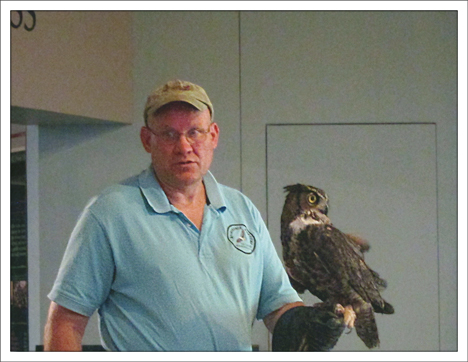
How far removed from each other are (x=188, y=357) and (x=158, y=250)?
0.33 m

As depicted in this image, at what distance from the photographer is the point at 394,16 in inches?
71.0

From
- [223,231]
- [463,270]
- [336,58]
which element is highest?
[336,58]

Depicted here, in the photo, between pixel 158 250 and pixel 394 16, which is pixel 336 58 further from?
pixel 158 250

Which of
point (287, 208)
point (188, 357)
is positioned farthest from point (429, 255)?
point (188, 357)

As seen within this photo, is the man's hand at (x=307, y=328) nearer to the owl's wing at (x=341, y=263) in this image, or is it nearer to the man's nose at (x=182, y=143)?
the owl's wing at (x=341, y=263)

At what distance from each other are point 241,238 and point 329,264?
0.96 feet

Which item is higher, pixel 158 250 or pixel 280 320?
pixel 158 250

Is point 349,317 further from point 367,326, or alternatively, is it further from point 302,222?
point 302,222

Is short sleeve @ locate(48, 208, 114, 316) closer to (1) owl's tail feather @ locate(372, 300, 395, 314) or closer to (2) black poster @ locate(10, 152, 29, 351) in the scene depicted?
(2) black poster @ locate(10, 152, 29, 351)

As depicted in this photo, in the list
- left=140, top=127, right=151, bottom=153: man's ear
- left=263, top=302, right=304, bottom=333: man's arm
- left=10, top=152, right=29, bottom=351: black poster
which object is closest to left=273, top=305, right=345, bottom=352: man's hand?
left=263, top=302, right=304, bottom=333: man's arm

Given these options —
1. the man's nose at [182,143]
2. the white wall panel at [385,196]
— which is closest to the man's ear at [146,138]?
the man's nose at [182,143]

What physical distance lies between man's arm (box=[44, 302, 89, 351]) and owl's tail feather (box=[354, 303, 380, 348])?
2.72 feet

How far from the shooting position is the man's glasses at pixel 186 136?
1725 mm

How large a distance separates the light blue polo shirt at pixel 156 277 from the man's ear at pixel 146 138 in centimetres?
10
